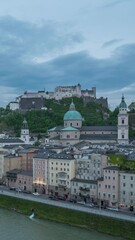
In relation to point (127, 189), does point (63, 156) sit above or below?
above

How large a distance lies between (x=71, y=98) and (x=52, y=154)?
57.0 meters

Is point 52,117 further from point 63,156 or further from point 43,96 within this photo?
point 63,156

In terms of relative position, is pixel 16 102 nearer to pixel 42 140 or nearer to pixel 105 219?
pixel 42 140

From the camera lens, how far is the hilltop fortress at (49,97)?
98375 millimetres

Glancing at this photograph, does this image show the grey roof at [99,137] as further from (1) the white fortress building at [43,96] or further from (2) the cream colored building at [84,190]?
(1) the white fortress building at [43,96]

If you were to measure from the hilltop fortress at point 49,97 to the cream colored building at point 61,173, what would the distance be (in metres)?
57.1

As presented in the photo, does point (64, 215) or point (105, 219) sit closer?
point (105, 219)

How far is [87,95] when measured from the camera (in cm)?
10419

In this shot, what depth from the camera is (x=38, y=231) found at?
30172 mm

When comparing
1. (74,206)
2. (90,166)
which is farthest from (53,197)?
(74,206)

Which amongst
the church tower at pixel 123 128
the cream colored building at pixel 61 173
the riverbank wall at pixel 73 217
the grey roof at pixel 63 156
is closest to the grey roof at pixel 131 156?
the cream colored building at pixel 61 173

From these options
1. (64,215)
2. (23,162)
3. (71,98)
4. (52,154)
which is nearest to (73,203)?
(64,215)

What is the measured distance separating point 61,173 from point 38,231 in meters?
10.1

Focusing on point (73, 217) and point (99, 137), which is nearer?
point (73, 217)
